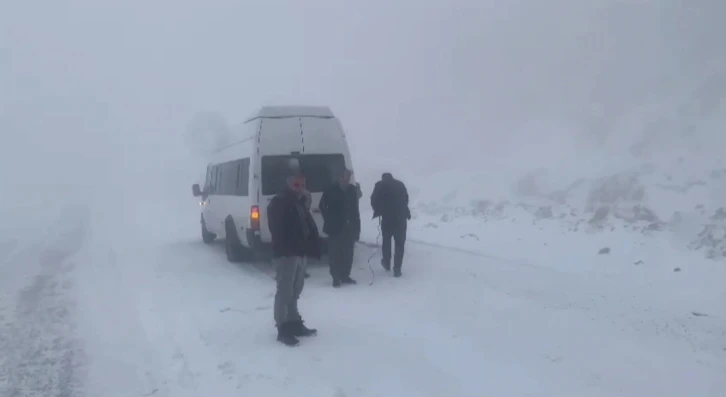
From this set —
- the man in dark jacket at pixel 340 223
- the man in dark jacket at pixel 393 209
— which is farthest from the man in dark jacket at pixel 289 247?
the man in dark jacket at pixel 393 209

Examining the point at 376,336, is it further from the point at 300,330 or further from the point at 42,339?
the point at 42,339

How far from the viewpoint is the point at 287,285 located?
23.0 ft

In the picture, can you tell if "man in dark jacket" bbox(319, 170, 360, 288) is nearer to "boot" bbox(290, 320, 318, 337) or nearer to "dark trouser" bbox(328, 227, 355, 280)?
"dark trouser" bbox(328, 227, 355, 280)

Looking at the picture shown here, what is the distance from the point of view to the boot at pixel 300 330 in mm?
7188

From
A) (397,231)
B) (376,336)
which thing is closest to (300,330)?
(376,336)

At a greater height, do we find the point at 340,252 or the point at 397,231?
the point at 397,231

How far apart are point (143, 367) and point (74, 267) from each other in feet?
26.6

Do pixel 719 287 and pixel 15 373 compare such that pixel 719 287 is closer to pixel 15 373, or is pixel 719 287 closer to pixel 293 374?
pixel 293 374

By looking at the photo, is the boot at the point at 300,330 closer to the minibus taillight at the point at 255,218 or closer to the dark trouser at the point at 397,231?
the dark trouser at the point at 397,231

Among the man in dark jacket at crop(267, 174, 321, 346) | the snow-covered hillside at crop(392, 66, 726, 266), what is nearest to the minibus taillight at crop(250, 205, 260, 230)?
the man in dark jacket at crop(267, 174, 321, 346)

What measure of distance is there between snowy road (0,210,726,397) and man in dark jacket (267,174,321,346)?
275mm

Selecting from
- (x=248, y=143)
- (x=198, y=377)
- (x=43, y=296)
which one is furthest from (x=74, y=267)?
(x=198, y=377)

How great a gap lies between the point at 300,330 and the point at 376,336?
834 millimetres

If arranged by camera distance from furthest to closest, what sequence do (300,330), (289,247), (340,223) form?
(340,223)
(300,330)
(289,247)
